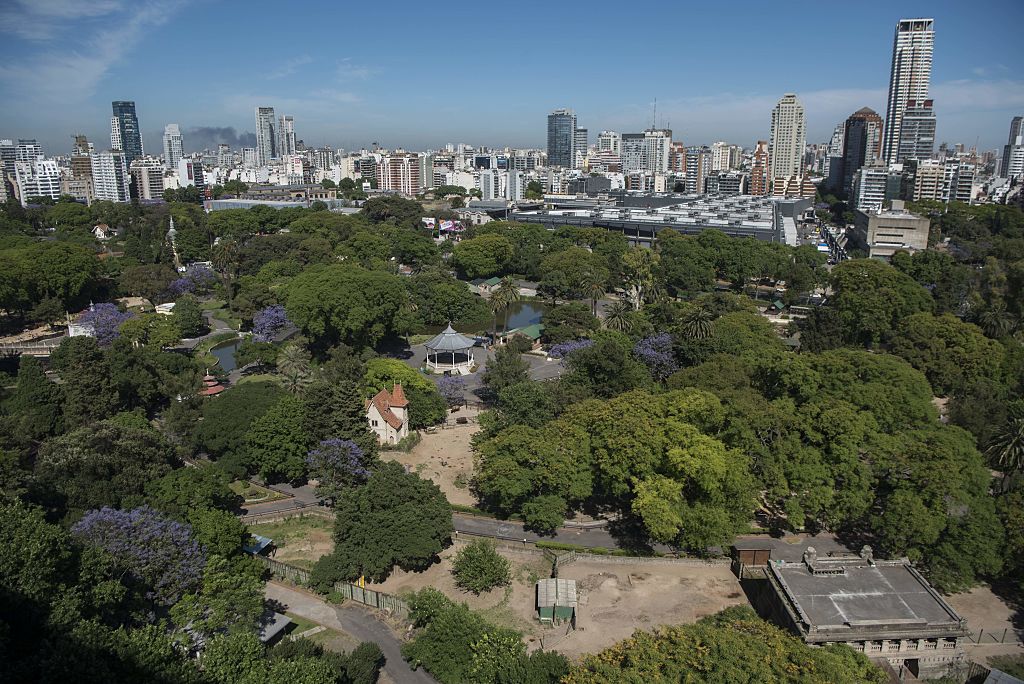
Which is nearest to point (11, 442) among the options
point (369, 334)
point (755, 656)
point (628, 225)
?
point (369, 334)

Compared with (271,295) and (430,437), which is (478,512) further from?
(271,295)

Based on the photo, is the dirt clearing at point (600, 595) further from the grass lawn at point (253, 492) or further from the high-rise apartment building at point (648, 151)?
the high-rise apartment building at point (648, 151)

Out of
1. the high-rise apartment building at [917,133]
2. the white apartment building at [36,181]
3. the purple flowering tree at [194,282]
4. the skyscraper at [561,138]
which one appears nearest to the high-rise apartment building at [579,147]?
the skyscraper at [561,138]

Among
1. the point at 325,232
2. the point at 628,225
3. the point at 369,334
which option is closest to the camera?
the point at 369,334

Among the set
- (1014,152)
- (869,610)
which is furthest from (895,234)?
(1014,152)

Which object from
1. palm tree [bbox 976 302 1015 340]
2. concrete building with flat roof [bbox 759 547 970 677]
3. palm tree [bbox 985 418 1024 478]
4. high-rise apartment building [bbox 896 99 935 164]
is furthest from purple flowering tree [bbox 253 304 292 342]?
high-rise apartment building [bbox 896 99 935 164]

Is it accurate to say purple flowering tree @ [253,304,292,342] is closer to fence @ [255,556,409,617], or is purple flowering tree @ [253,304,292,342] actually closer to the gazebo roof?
the gazebo roof
